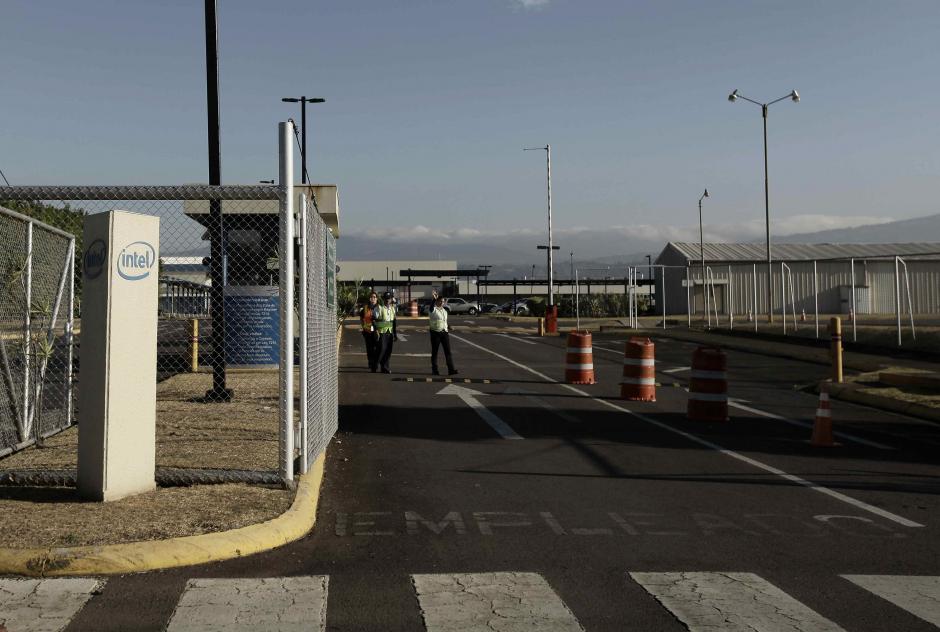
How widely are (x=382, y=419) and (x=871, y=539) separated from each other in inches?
304

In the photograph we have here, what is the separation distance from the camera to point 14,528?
6.43 m

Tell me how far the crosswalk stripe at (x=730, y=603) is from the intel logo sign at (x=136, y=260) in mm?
4334

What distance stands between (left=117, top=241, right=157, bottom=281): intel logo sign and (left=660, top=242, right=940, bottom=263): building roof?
172 ft

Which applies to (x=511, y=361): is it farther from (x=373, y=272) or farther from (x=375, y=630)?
(x=373, y=272)

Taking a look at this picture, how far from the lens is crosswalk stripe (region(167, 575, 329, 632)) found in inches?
191

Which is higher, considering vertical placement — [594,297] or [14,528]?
[594,297]

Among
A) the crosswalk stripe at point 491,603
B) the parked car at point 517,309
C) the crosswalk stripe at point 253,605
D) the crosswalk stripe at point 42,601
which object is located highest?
the parked car at point 517,309

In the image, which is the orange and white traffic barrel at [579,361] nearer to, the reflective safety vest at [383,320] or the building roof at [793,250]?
the reflective safety vest at [383,320]

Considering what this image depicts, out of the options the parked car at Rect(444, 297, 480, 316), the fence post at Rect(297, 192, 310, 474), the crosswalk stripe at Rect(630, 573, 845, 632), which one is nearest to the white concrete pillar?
the fence post at Rect(297, 192, 310, 474)

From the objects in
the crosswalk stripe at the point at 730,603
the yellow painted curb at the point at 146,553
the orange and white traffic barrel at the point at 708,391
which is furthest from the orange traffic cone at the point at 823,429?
the yellow painted curb at the point at 146,553

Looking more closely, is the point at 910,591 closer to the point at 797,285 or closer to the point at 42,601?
the point at 42,601

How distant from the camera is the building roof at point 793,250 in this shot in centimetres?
6022

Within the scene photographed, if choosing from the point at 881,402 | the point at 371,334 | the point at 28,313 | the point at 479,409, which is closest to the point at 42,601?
the point at 28,313

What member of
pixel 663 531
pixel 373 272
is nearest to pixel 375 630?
pixel 663 531
